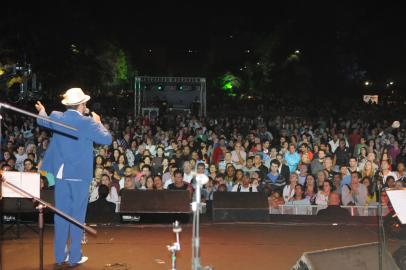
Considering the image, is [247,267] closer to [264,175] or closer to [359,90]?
[264,175]

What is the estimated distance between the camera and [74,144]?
4594 millimetres

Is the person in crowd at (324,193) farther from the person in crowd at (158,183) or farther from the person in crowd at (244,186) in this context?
the person in crowd at (158,183)

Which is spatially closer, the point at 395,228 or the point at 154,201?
the point at 395,228

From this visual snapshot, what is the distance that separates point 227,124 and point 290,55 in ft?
100

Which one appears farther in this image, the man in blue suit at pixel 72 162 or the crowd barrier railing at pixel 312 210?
the crowd barrier railing at pixel 312 210

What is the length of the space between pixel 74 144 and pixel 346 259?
2.62 metres

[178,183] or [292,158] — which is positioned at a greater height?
[292,158]

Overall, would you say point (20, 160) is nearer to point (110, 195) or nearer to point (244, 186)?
point (110, 195)

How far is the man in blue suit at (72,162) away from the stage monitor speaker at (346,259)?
2.05 meters

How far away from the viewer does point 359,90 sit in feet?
136

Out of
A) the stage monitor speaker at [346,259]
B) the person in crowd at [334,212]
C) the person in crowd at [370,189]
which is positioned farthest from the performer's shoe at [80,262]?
the person in crowd at [370,189]

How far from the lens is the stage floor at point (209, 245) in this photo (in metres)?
4.97

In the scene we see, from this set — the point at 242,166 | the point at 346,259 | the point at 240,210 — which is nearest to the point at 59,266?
the point at 346,259

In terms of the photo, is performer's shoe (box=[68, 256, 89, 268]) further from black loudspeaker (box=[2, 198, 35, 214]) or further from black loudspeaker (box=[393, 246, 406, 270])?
black loudspeaker (box=[393, 246, 406, 270])
